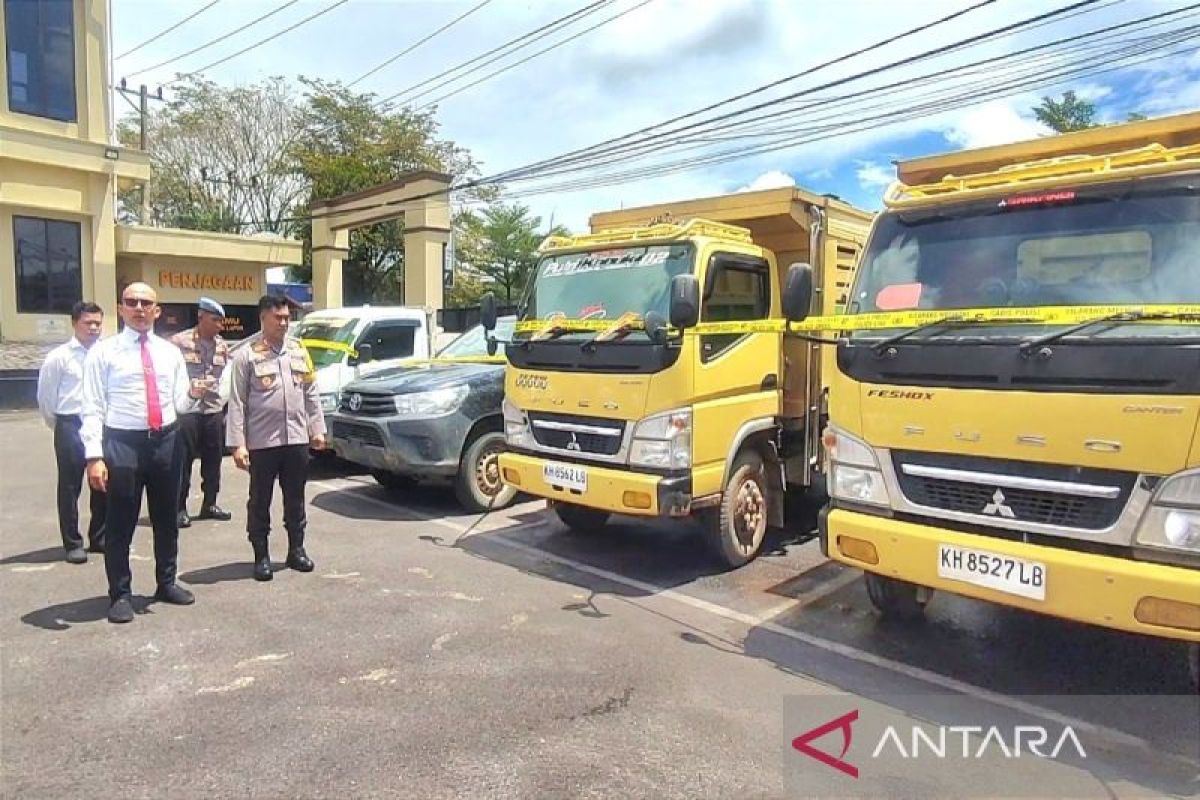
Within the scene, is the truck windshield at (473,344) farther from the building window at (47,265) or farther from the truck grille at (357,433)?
the building window at (47,265)

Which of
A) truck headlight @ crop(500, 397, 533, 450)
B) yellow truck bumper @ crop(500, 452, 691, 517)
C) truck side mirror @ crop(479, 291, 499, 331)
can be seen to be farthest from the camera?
truck side mirror @ crop(479, 291, 499, 331)

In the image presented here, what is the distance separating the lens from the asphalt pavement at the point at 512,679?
302cm

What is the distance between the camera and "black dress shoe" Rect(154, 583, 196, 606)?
15.5 feet

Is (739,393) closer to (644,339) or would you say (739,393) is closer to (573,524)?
(644,339)

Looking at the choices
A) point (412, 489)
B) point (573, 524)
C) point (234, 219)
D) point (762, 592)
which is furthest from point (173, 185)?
point (762, 592)

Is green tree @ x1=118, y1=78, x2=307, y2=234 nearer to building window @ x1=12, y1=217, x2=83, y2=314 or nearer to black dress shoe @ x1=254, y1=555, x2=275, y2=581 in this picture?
building window @ x1=12, y1=217, x2=83, y2=314

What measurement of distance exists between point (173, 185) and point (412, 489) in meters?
28.5

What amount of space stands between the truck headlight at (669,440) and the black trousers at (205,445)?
12.6 ft

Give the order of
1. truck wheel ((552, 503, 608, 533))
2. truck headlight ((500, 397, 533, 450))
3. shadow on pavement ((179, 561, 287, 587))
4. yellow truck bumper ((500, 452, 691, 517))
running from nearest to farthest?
yellow truck bumper ((500, 452, 691, 517))
shadow on pavement ((179, 561, 287, 587))
truck headlight ((500, 397, 533, 450))
truck wheel ((552, 503, 608, 533))

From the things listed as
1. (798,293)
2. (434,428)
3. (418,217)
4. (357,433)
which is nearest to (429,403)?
(434,428)

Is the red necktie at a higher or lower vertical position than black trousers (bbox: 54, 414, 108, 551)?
higher

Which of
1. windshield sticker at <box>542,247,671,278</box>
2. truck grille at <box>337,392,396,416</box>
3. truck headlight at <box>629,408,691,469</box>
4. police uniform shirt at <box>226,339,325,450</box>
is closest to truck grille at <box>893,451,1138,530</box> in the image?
truck headlight at <box>629,408,691,469</box>

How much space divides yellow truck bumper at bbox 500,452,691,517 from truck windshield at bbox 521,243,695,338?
3.28 ft

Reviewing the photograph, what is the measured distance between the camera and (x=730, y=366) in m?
5.58
